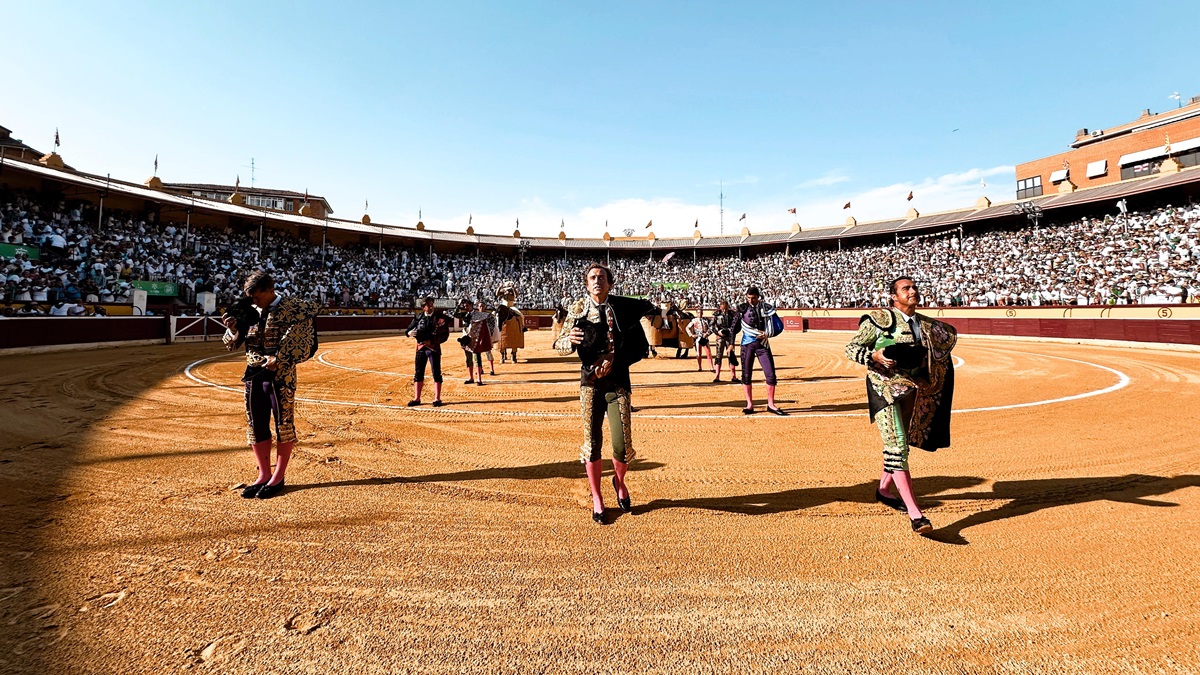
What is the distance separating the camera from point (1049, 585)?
269cm

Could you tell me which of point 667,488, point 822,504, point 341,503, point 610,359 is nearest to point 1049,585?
point 822,504

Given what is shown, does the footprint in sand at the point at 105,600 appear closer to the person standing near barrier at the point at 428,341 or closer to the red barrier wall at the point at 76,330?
the person standing near barrier at the point at 428,341

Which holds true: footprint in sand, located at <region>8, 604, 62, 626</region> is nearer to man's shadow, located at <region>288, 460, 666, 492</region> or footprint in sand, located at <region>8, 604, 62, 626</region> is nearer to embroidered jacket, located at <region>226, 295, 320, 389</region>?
man's shadow, located at <region>288, 460, 666, 492</region>

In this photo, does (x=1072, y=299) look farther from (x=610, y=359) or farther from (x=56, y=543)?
(x=56, y=543)

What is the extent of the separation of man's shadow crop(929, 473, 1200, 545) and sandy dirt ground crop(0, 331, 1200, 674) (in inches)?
1.2

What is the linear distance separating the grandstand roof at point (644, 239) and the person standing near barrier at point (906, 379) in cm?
3747

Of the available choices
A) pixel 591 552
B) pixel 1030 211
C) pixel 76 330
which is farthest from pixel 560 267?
pixel 591 552

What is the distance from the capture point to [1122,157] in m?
39.1

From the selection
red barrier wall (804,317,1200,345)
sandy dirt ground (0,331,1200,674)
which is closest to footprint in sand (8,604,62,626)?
sandy dirt ground (0,331,1200,674)

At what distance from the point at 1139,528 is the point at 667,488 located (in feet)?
10.7

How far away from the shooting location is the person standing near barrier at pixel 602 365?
12.0ft

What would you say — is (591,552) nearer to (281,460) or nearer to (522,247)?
(281,460)

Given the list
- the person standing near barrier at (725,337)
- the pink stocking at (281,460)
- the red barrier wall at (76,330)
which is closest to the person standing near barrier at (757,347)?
the person standing near barrier at (725,337)

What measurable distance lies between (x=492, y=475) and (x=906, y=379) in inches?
140
